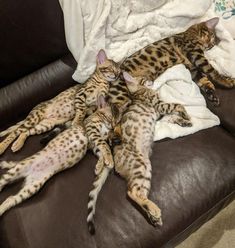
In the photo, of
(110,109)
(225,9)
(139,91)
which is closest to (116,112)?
(110,109)

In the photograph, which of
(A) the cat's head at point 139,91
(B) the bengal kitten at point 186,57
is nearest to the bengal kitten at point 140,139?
(A) the cat's head at point 139,91

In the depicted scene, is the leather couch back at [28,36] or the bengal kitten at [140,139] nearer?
the bengal kitten at [140,139]

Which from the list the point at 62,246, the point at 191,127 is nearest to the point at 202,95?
the point at 191,127

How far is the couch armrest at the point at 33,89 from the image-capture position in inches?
67.2

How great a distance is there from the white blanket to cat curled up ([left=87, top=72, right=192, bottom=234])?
8 centimetres

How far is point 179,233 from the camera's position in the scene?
1.38 metres

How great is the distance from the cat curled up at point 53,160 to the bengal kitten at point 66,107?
10 centimetres

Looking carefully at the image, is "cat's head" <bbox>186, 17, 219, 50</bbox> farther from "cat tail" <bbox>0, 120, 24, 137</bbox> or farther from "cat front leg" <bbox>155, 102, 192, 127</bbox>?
"cat tail" <bbox>0, 120, 24, 137</bbox>

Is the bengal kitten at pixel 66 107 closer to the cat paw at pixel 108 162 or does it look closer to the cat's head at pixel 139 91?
the cat's head at pixel 139 91

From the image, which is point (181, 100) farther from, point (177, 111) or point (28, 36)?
point (28, 36)

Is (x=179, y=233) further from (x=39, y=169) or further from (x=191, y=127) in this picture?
(x=39, y=169)

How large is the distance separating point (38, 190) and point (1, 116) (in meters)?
0.46

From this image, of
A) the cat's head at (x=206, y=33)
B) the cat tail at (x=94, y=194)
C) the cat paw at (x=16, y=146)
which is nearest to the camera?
the cat tail at (x=94, y=194)

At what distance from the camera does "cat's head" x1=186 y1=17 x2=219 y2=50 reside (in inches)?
71.2
